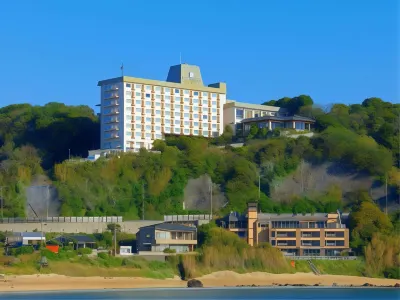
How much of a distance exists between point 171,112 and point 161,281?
3217 centimetres

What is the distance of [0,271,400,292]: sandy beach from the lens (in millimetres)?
75375

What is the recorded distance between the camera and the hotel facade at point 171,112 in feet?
351

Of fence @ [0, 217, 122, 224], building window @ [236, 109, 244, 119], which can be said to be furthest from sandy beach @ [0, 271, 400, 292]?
building window @ [236, 109, 244, 119]

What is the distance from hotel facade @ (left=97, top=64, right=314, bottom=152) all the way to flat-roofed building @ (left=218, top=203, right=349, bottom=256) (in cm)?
2015

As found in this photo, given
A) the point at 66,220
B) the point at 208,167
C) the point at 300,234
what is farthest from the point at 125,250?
the point at 208,167

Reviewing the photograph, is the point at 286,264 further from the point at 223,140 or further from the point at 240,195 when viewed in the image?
the point at 223,140

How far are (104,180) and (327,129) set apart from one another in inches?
888

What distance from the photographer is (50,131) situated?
111m

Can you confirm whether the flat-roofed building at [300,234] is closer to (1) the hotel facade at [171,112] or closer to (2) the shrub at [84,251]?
(2) the shrub at [84,251]

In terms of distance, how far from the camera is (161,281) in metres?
80.2

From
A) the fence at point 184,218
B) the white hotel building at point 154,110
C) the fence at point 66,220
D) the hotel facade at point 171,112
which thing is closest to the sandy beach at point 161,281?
the fence at point 184,218

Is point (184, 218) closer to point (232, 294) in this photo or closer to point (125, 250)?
point (125, 250)

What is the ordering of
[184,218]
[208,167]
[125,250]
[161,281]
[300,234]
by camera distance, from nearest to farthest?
[161,281], [125,250], [300,234], [184,218], [208,167]

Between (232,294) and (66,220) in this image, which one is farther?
(66,220)
